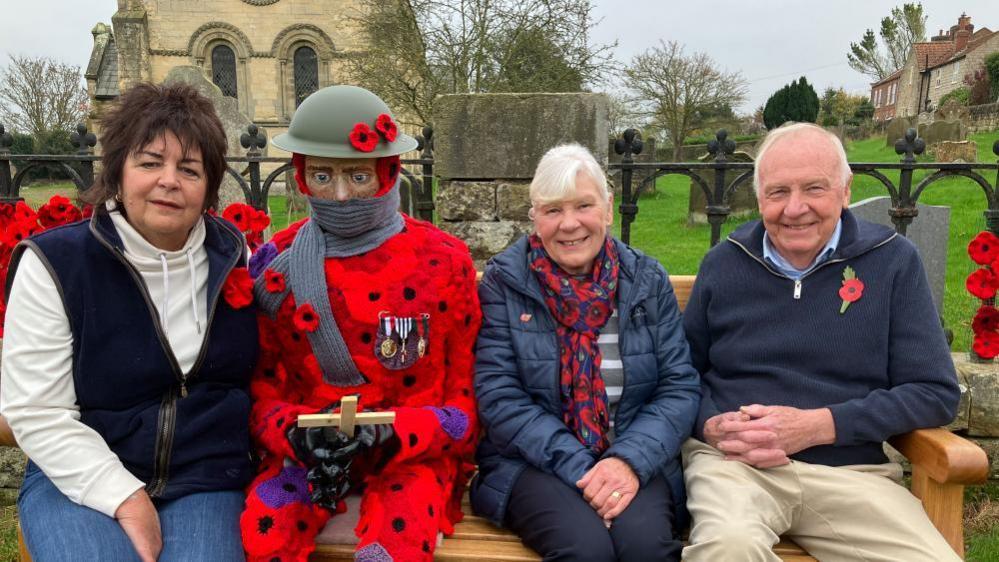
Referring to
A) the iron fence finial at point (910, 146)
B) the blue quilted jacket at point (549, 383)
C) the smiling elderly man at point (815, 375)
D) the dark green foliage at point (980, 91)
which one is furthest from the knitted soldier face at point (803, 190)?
the dark green foliage at point (980, 91)

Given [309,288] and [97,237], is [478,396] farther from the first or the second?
[97,237]

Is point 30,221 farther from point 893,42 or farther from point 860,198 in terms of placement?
point 893,42

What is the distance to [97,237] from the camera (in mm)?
1962

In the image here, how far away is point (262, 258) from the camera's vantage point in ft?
7.73

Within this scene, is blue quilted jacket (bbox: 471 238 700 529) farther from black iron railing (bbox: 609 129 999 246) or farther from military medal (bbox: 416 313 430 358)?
black iron railing (bbox: 609 129 999 246)

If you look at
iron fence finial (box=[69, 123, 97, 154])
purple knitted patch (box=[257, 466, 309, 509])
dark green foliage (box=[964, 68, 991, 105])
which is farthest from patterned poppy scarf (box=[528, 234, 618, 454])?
dark green foliage (box=[964, 68, 991, 105])

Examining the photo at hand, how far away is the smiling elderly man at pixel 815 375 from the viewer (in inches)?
83.9

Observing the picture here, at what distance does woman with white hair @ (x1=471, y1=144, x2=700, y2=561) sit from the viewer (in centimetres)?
220

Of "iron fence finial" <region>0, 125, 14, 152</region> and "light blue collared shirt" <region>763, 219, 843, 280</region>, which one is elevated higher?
"iron fence finial" <region>0, 125, 14, 152</region>

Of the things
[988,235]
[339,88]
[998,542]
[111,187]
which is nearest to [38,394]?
[111,187]

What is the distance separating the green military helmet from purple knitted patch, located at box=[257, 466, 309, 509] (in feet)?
3.13

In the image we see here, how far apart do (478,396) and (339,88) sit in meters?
1.08

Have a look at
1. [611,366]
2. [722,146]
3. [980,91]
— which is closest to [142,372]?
[611,366]

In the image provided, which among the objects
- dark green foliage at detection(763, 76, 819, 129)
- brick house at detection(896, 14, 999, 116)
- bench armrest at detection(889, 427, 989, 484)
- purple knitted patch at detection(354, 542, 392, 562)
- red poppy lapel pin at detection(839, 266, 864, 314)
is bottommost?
purple knitted patch at detection(354, 542, 392, 562)
